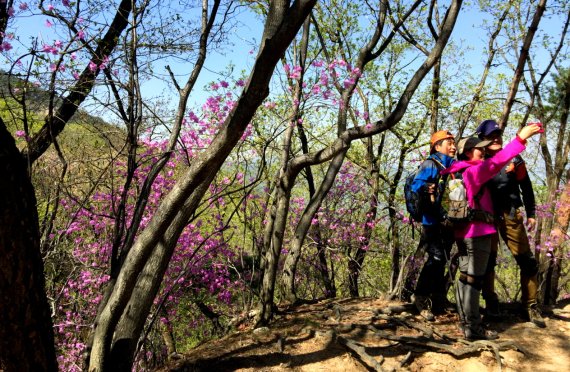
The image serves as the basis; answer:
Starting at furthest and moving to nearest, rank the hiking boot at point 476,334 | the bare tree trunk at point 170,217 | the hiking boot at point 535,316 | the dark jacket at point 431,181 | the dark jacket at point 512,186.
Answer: the hiking boot at point 535,316 → the dark jacket at point 512,186 → the dark jacket at point 431,181 → the hiking boot at point 476,334 → the bare tree trunk at point 170,217

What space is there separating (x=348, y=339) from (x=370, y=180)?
19.1ft

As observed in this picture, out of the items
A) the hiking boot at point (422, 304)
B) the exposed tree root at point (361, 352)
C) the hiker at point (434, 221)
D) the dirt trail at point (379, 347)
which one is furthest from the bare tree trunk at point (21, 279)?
the hiking boot at point (422, 304)

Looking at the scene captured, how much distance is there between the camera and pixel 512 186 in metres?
4.45

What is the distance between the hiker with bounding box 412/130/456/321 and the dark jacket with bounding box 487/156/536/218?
57 cm

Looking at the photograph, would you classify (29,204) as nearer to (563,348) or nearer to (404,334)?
(404,334)

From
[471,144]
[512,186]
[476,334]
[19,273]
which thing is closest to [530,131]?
[471,144]

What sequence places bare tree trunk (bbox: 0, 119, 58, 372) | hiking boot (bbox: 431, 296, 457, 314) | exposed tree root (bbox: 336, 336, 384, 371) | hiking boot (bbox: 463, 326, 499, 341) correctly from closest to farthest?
bare tree trunk (bbox: 0, 119, 58, 372), exposed tree root (bbox: 336, 336, 384, 371), hiking boot (bbox: 463, 326, 499, 341), hiking boot (bbox: 431, 296, 457, 314)

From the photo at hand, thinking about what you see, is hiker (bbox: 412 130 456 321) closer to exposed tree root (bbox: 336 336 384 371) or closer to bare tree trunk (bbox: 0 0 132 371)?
exposed tree root (bbox: 336 336 384 371)

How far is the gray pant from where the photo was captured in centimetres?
392

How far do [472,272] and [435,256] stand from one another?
564 mm

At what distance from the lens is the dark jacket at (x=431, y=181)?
4.24 meters

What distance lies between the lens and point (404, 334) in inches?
172

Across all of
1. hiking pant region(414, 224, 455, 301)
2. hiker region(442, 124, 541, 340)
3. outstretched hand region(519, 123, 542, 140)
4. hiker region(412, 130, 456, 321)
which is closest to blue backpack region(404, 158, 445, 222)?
hiker region(412, 130, 456, 321)

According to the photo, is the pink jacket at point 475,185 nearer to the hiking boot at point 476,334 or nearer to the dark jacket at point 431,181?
the dark jacket at point 431,181
